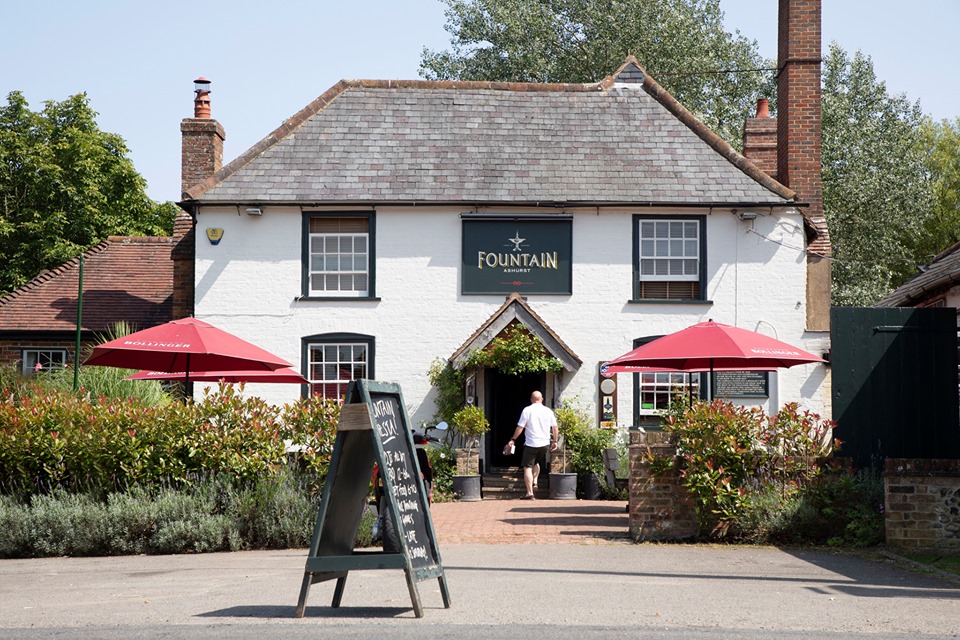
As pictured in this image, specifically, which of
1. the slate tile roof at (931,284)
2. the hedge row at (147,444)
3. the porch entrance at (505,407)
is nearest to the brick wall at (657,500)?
the hedge row at (147,444)

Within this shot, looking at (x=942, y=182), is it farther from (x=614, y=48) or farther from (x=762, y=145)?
(x=762, y=145)

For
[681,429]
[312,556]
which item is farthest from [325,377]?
[312,556]

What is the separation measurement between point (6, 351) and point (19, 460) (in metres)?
12.7

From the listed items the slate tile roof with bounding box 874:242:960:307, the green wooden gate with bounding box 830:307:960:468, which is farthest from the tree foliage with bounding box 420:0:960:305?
the green wooden gate with bounding box 830:307:960:468

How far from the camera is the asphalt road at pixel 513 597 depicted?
7273 mm

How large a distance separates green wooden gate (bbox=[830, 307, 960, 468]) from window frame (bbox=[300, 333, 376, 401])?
921 centimetres

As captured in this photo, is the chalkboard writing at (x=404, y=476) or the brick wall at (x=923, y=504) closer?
the chalkboard writing at (x=404, y=476)

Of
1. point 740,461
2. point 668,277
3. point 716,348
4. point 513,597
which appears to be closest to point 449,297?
point 668,277

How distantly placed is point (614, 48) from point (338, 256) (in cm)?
1804

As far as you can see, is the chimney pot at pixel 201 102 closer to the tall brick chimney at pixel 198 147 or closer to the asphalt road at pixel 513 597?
the tall brick chimney at pixel 198 147

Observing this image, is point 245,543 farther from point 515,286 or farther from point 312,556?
point 515,286

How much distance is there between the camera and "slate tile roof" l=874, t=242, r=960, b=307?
20391 millimetres

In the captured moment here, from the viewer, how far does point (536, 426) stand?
1789 centimetres

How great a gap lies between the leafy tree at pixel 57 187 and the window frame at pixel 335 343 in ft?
50.7
